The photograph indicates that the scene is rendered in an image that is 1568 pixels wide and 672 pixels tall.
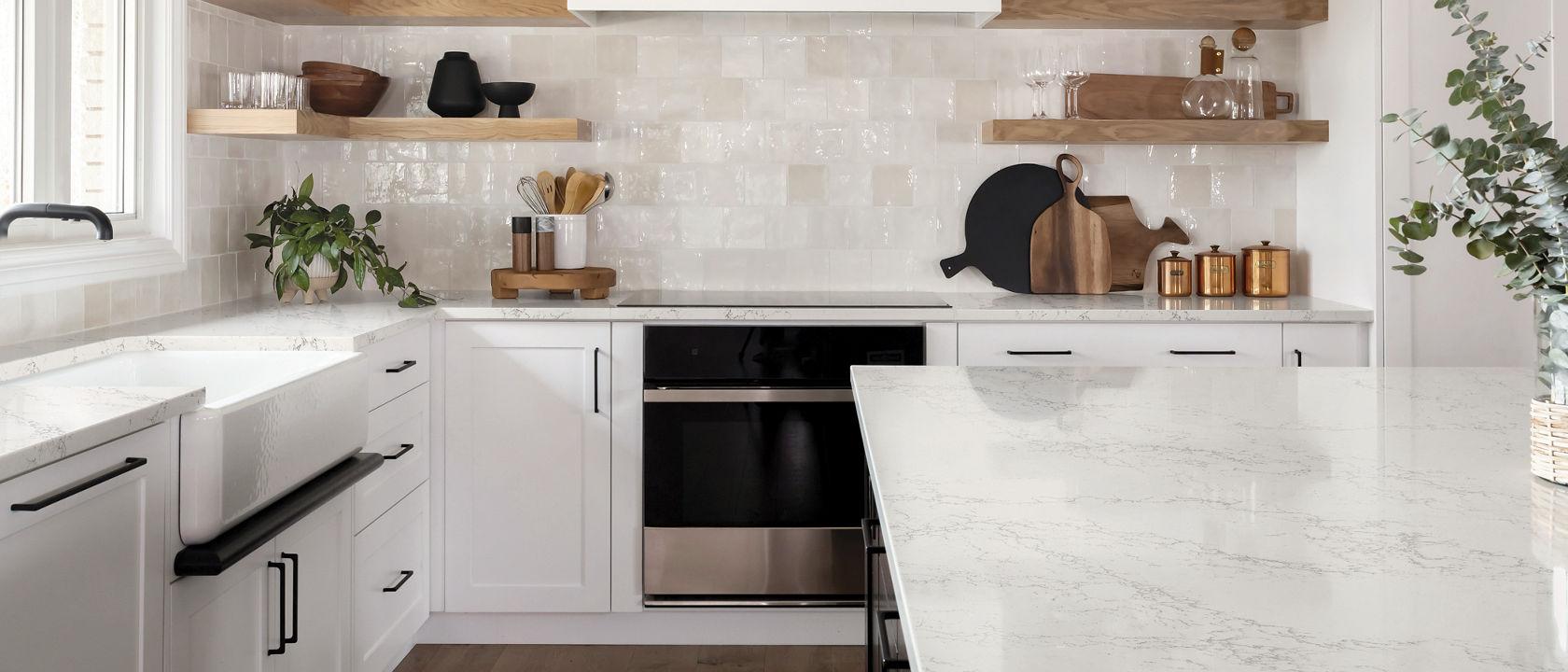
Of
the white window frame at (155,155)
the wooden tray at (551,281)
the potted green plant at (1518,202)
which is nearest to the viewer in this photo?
the potted green plant at (1518,202)

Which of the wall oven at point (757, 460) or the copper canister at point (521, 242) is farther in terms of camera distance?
the copper canister at point (521, 242)

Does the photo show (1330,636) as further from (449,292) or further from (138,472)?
(449,292)

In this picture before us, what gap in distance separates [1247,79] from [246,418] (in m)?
2.86

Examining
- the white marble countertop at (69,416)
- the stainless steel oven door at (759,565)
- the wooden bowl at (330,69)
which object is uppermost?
the wooden bowl at (330,69)

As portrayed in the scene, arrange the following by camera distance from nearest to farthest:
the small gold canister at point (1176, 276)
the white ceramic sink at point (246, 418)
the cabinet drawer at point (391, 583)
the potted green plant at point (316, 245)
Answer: the white ceramic sink at point (246, 418), the cabinet drawer at point (391, 583), the potted green plant at point (316, 245), the small gold canister at point (1176, 276)

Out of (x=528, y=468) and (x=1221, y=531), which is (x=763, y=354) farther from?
(x=1221, y=531)

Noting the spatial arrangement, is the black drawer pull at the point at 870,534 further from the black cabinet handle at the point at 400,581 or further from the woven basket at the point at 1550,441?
the black cabinet handle at the point at 400,581

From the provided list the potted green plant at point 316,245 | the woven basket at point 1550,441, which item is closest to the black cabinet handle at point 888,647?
the woven basket at point 1550,441

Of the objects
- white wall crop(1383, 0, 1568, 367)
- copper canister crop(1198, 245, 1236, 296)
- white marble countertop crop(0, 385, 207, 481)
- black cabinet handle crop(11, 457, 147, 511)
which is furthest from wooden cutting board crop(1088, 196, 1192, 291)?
black cabinet handle crop(11, 457, 147, 511)

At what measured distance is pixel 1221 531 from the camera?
97 cm

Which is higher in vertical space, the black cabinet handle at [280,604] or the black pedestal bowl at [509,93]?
the black pedestal bowl at [509,93]

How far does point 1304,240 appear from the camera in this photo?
3553mm

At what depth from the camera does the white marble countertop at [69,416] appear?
4.39 feet

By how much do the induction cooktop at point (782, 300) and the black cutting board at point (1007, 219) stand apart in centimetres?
21
